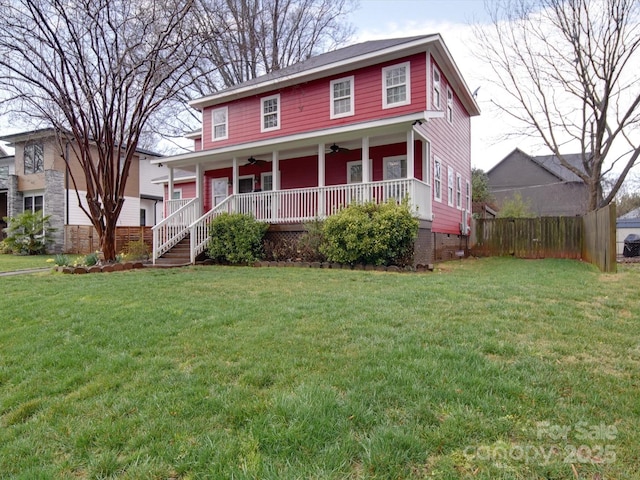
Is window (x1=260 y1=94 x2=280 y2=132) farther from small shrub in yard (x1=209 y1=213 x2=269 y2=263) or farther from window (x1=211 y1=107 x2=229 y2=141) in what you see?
small shrub in yard (x1=209 y1=213 x2=269 y2=263)

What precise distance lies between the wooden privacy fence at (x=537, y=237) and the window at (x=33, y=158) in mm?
22249

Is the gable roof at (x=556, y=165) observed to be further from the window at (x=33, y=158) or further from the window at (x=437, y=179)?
the window at (x=33, y=158)

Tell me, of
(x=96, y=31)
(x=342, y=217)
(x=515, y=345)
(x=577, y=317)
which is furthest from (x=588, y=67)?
(x=96, y=31)

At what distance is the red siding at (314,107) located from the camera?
1170 centimetres

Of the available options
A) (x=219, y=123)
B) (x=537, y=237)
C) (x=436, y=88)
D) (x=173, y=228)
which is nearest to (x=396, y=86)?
(x=436, y=88)

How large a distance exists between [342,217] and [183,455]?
7626 mm

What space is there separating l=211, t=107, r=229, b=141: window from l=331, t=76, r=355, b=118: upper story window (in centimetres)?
483

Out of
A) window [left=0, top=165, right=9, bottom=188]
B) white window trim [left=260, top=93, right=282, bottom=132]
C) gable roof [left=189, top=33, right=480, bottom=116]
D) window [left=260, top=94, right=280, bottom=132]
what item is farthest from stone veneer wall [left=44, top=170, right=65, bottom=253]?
window [left=260, top=94, right=280, bottom=132]

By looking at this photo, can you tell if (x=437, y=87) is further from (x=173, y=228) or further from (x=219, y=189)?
(x=173, y=228)

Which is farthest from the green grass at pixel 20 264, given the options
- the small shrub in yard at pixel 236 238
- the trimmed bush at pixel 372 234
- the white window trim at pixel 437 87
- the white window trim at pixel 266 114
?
the white window trim at pixel 437 87

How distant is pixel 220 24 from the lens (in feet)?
31.9

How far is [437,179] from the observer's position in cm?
1255

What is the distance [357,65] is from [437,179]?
456cm

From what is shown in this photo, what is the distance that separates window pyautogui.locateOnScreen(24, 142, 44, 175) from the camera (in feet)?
67.2
